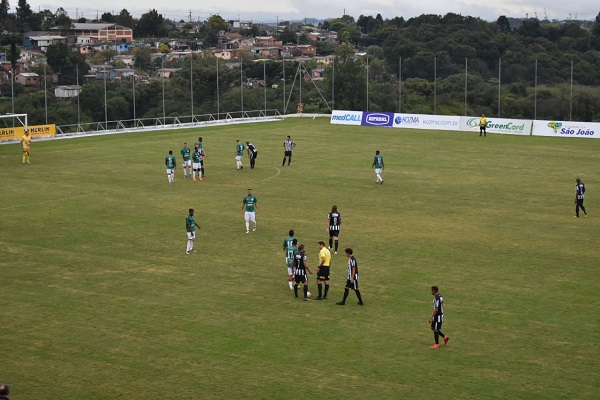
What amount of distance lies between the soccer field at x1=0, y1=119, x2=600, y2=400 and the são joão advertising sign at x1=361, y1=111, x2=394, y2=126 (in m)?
24.0

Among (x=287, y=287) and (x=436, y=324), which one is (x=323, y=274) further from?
(x=436, y=324)

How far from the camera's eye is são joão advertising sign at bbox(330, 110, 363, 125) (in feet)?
250

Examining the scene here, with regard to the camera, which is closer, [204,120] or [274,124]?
[274,124]

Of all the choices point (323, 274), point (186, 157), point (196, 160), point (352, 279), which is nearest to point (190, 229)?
point (323, 274)

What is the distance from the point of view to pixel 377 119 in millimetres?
75375

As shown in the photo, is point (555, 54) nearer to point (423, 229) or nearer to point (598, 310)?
point (423, 229)

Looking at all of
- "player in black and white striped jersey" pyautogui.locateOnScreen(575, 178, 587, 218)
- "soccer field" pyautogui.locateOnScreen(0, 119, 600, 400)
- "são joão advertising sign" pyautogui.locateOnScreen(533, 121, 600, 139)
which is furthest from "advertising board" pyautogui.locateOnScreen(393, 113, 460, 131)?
"player in black and white striped jersey" pyautogui.locateOnScreen(575, 178, 587, 218)

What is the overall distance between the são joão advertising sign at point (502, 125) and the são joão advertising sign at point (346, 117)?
30.0 feet

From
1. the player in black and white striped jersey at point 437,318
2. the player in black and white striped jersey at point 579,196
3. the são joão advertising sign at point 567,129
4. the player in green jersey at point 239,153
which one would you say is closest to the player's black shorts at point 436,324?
the player in black and white striped jersey at point 437,318

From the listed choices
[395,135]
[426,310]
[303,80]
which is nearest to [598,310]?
[426,310]

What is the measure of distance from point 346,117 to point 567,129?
18.8 m

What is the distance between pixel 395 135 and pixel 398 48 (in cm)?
6271

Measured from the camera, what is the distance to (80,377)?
1950 centimetres

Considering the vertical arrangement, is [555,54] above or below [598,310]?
above
